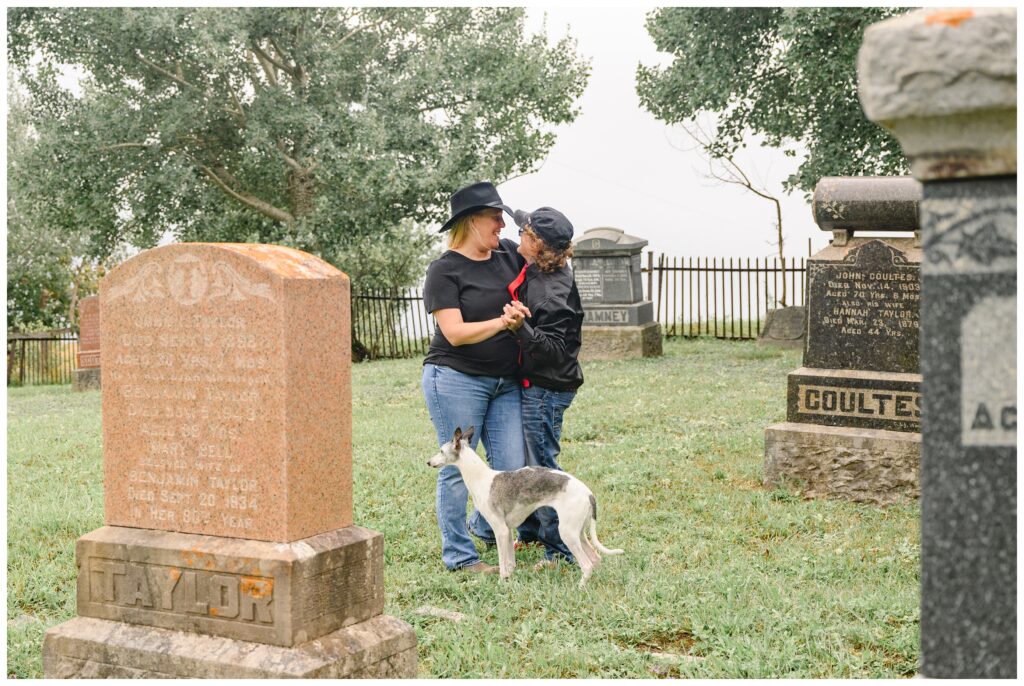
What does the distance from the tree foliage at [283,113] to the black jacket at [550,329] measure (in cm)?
1417

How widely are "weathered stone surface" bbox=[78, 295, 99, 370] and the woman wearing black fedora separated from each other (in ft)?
47.0

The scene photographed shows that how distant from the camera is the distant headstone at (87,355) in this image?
1845 cm

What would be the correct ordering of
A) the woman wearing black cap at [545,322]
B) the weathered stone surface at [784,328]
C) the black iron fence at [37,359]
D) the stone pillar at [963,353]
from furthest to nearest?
the black iron fence at [37,359]
the weathered stone surface at [784,328]
the woman wearing black cap at [545,322]
the stone pillar at [963,353]

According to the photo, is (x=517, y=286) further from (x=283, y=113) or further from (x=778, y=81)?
(x=283, y=113)

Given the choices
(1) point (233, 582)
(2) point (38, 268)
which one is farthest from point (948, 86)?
(2) point (38, 268)

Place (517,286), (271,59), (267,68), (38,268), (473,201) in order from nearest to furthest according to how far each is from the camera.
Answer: (473,201) < (517,286) < (271,59) < (267,68) < (38,268)

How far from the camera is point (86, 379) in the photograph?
18688mm

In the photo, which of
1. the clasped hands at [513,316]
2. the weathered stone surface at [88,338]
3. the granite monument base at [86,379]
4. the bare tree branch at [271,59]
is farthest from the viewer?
the bare tree branch at [271,59]

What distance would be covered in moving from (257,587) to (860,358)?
16.4 feet

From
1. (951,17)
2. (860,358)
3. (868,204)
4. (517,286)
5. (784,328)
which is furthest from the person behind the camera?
(784,328)

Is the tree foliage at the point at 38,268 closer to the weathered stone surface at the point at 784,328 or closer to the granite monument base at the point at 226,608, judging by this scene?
the weathered stone surface at the point at 784,328

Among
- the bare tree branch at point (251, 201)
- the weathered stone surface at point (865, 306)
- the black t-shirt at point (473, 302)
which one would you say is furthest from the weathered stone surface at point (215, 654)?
the bare tree branch at point (251, 201)

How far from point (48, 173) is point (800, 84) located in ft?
49.4

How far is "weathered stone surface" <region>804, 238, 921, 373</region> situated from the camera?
7.26m
